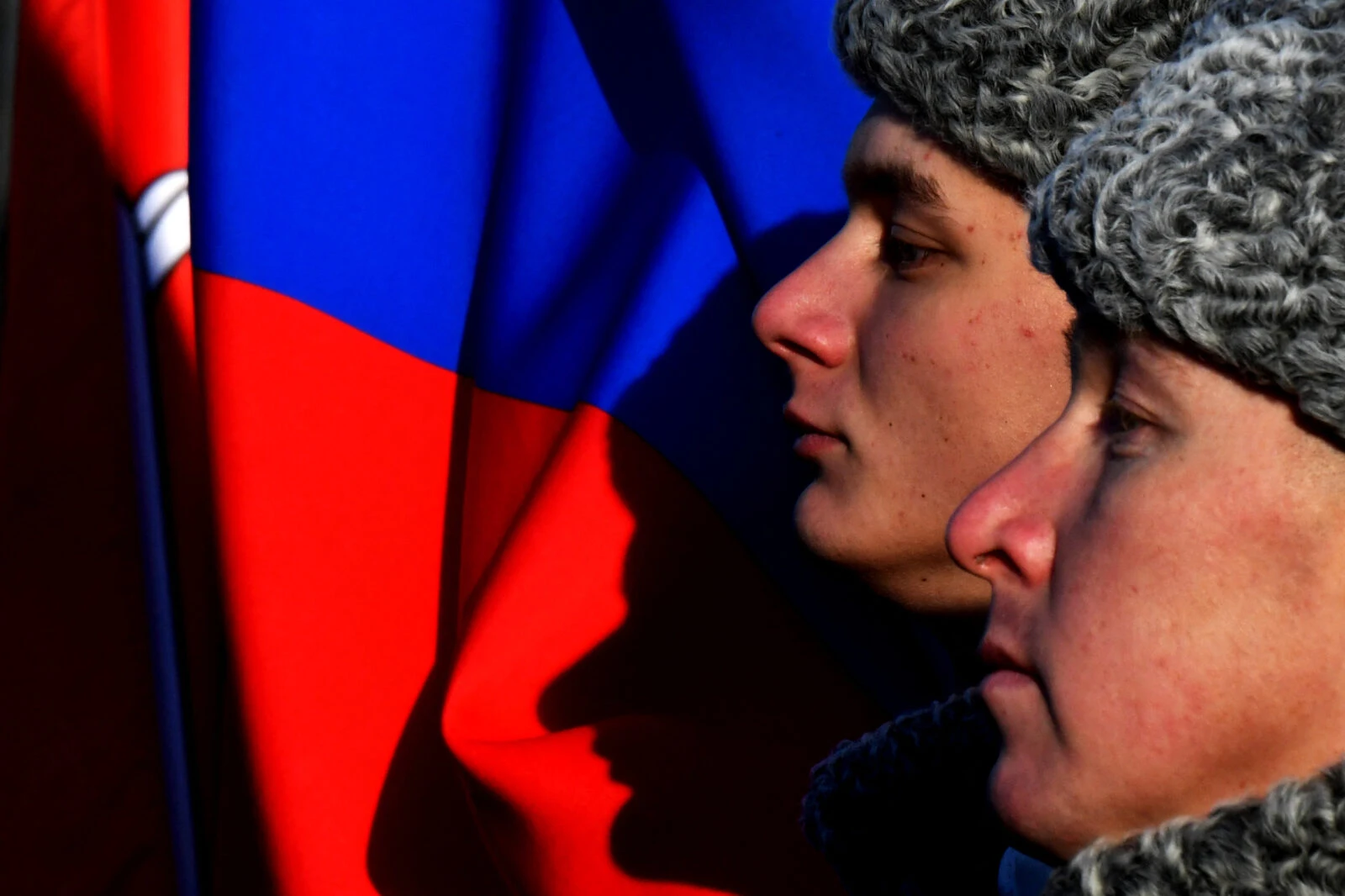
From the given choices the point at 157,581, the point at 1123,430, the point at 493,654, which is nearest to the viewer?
the point at 1123,430

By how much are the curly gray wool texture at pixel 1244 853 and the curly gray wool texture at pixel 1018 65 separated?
69 centimetres

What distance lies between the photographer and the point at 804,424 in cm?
159

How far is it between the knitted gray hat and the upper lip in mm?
537

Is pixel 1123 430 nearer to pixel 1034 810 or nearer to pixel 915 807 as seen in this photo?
pixel 1034 810

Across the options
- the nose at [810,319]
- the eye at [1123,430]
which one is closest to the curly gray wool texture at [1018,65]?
the nose at [810,319]

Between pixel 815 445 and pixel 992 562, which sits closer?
pixel 992 562

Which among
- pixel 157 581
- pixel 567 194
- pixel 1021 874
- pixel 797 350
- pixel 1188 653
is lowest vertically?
pixel 1021 874

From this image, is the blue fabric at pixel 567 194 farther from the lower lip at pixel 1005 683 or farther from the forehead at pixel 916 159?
the lower lip at pixel 1005 683

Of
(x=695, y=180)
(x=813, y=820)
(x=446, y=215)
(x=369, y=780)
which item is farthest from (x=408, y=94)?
(x=813, y=820)

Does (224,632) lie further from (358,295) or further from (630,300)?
(630,300)

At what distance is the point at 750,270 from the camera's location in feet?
6.36

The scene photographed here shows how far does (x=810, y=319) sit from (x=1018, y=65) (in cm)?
33

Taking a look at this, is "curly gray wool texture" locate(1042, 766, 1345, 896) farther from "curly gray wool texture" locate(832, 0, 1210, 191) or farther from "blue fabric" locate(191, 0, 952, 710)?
"blue fabric" locate(191, 0, 952, 710)

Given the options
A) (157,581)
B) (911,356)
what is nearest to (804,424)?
(911,356)
